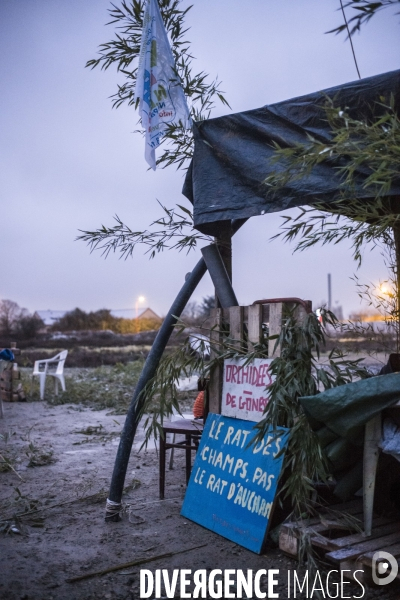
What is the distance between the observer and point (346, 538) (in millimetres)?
2846

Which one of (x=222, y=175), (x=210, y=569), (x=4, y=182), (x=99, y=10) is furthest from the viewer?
(x=4, y=182)

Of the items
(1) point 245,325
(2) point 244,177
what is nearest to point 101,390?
(1) point 245,325

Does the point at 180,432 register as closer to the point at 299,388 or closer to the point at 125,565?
the point at 125,565

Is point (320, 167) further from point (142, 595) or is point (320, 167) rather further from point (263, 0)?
point (142, 595)

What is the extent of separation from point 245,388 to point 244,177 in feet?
5.07

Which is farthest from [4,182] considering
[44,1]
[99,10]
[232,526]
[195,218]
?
[232,526]

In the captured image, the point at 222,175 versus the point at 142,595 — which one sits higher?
the point at 222,175

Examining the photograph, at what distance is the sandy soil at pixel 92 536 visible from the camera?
2.85 metres

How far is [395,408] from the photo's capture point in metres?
2.69

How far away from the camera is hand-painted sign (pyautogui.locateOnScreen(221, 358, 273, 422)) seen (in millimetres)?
3469

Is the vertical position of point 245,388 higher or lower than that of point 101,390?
higher

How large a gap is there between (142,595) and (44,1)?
354 inches

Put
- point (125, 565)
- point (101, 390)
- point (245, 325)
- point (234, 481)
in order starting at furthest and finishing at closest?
1. point (101, 390)
2. point (245, 325)
3. point (234, 481)
4. point (125, 565)

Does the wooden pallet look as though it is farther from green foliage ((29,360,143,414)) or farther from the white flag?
green foliage ((29,360,143,414))
